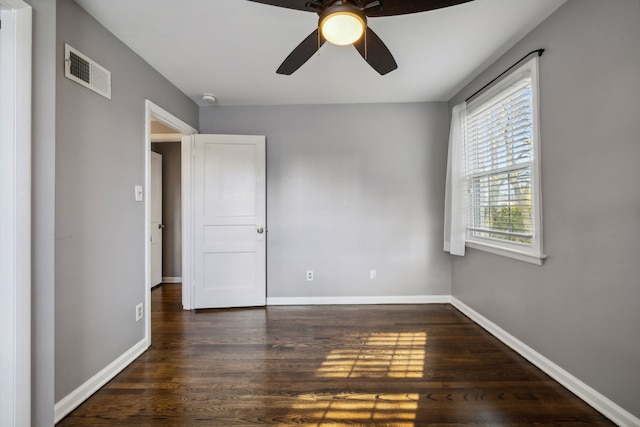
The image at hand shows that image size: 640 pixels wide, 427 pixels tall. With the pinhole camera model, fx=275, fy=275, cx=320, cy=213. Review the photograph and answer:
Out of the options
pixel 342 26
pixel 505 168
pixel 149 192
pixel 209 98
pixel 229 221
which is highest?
pixel 209 98

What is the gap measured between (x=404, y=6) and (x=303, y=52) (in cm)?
59

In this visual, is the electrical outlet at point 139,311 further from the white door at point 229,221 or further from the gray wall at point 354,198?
the gray wall at point 354,198

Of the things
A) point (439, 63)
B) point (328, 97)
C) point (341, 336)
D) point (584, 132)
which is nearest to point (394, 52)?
point (439, 63)

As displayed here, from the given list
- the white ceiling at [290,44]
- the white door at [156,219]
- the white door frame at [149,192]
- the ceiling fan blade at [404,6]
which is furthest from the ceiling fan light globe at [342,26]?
the white door at [156,219]

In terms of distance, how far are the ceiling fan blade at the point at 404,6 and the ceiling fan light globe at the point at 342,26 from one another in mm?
130

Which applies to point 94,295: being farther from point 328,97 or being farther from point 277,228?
point 328,97

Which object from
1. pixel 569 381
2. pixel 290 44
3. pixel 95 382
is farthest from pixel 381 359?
pixel 290 44

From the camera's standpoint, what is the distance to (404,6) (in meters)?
1.31

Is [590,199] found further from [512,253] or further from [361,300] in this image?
[361,300]

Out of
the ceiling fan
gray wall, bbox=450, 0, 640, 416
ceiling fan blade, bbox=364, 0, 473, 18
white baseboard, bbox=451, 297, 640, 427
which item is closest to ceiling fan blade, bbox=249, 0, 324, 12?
the ceiling fan

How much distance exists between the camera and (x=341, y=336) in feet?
8.16

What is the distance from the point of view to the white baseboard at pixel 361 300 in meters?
3.30

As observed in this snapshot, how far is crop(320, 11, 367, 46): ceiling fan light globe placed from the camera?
125 centimetres

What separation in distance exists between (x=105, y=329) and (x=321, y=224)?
217 centimetres
